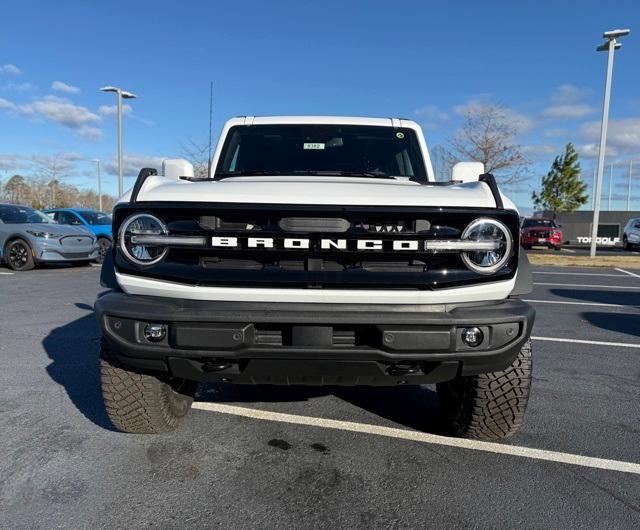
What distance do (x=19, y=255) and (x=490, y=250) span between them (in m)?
11.8

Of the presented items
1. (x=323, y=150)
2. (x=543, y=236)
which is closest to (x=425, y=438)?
(x=323, y=150)

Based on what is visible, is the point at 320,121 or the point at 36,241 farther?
the point at 36,241

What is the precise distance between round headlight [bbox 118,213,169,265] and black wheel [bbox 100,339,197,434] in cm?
51

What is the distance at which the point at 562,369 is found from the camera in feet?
14.2

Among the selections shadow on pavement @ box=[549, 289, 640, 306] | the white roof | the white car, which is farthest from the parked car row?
the white car

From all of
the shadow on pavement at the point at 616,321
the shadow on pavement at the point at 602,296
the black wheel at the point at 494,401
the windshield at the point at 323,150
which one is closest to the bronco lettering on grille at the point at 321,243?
the black wheel at the point at 494,401

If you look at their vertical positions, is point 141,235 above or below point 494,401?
above

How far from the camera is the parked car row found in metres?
11.2

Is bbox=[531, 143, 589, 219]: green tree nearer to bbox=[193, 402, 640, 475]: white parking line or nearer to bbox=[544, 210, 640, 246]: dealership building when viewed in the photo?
bbox=[544, 210, 640, 246]: dealership building

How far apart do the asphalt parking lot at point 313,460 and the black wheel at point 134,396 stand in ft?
0.40

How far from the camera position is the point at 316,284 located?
7.15 ft

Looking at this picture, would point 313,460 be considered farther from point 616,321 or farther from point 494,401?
point 616,321

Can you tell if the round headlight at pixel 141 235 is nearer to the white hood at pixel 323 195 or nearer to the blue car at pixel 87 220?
the white hood at pixel 323 195

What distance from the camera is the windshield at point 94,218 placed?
566 inches
